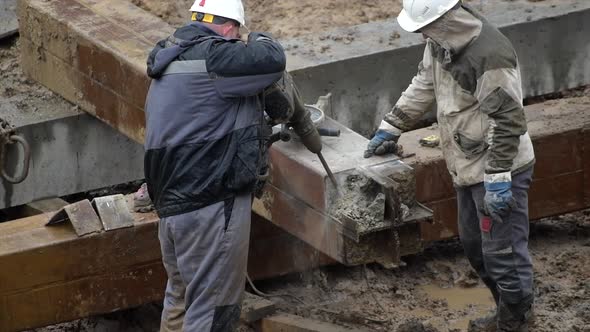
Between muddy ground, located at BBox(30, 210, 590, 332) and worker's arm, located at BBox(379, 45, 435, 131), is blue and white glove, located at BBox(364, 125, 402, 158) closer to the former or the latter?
worker's arm, located at BBox(379, 45, 435, 131)

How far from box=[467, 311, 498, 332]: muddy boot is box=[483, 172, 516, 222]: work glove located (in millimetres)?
848

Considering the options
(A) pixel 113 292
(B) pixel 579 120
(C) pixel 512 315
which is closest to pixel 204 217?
(A) pixel 113 292

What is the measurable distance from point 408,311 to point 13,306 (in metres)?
2.25

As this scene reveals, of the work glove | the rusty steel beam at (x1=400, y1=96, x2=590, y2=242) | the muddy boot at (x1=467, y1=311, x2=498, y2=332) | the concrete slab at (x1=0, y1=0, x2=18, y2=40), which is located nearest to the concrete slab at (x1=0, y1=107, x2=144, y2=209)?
the concrete slab at (x1=0, y1=0, x2=18, y2=40)

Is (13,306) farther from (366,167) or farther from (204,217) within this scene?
(366,167)

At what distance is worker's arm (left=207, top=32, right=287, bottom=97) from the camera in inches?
206

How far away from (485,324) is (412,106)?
1.25 meters

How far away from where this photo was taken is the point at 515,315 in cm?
597

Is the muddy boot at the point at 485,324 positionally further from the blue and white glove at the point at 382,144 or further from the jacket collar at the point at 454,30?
the jacket collar at the point at 454,30

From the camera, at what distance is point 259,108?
5.48 meters

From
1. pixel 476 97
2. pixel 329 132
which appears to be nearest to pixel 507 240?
pixel 476 97

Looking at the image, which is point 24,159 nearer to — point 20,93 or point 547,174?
point 20,93

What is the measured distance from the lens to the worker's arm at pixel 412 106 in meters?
6.00

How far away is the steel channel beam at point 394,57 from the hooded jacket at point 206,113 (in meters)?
2.53
